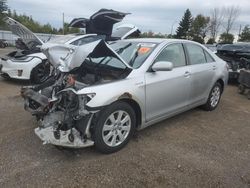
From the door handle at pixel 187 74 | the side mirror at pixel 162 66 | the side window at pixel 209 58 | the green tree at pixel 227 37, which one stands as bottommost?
the door handle at pixel 187 74

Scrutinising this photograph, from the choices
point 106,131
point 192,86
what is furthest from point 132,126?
point 192,86

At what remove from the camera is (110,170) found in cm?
337

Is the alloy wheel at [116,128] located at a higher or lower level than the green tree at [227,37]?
lower

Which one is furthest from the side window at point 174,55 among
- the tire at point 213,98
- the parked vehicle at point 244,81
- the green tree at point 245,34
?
the green tree at point 245,34

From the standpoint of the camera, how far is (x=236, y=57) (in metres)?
9.88

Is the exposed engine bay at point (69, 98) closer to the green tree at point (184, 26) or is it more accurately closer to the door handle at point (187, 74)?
the door handle at point (187, 74)

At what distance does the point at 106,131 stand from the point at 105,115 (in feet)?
0.83

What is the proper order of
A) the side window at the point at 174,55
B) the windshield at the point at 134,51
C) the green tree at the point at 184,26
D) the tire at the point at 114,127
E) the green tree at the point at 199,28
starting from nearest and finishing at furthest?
the tire at the point at 114,127
the windshield at the point at 134,51
the side window at the point at 174,55
the green tree at the point at 199,28
the green tree at the point at 184,26

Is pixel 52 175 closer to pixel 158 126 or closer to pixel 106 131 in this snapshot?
pixel 106 131

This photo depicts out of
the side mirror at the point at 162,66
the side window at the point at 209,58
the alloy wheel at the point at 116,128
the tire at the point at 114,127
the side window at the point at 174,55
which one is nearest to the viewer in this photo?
the tire at the point at 114,127

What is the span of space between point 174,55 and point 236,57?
602 cm

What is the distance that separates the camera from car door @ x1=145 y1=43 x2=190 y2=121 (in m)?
4.13

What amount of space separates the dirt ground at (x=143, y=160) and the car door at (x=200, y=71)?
633mm

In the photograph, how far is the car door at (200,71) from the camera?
16.7 ft
